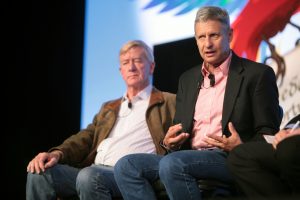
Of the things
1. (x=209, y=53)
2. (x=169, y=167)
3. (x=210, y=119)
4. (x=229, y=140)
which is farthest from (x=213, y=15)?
(x=169, y=167)

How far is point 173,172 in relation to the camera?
1701mm

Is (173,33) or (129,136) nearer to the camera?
(129,136)

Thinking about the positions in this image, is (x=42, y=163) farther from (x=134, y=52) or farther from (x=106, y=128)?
(x=134, y=52)

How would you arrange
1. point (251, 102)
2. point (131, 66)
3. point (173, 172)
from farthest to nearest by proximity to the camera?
1. point (131, 66)
2. point (251, 102)
3. point (173, 172)

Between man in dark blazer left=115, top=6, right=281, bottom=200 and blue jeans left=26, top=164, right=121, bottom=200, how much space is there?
0.16m

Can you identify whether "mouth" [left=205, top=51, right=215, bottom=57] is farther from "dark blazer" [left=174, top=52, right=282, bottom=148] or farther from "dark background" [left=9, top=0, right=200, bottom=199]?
"dark background" [left=9, top=0, right=200, bottom=199]

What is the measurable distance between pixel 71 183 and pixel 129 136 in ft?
1.15

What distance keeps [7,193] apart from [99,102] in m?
0.92

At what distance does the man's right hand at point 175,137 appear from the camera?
1871mm

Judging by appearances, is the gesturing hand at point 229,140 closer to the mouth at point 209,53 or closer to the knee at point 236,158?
the knee at point 236,158

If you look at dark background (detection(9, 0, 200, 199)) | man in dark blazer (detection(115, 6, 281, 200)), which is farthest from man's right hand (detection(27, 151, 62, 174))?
dark background (detection(9, 0, 200, 199))

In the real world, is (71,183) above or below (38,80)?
below

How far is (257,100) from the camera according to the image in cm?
184

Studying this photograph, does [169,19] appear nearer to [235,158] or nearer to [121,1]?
[121,1]
